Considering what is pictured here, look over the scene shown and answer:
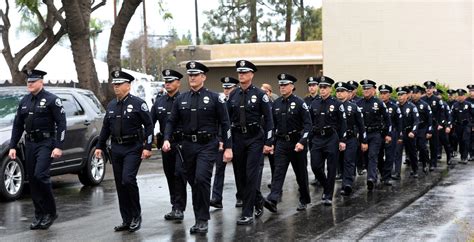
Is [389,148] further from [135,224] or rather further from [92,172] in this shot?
[135,224]

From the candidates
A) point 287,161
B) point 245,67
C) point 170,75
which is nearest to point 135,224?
point 170,75

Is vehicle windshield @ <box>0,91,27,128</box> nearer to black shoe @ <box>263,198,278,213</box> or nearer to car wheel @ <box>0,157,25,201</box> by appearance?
car wheel @ <box>0,157,25,201</box>

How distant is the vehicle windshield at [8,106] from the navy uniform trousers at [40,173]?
283 cm

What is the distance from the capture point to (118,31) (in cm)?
2084

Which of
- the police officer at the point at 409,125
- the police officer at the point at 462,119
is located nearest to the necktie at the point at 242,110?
the police officer at the point at 409,125

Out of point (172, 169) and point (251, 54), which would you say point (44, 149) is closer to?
point (172, 169)

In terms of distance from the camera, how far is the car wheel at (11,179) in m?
11.7

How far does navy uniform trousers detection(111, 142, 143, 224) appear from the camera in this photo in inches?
359

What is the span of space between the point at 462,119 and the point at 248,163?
431 inches

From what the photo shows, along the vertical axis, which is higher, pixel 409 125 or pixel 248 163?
pixel 248 163

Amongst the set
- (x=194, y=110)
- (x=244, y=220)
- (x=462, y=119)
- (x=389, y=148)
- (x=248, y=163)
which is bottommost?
(x=244, y=220)

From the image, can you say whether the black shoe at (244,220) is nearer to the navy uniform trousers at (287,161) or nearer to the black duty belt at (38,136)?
the navy uniform trousers at (287,161)

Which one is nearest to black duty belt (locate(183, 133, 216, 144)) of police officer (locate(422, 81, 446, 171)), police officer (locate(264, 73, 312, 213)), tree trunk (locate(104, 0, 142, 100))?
police officer (locate(264, 73, 312, 213))

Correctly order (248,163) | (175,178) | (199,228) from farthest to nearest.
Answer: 1. (175,178)
2. (248,163)
3. (199,228)
